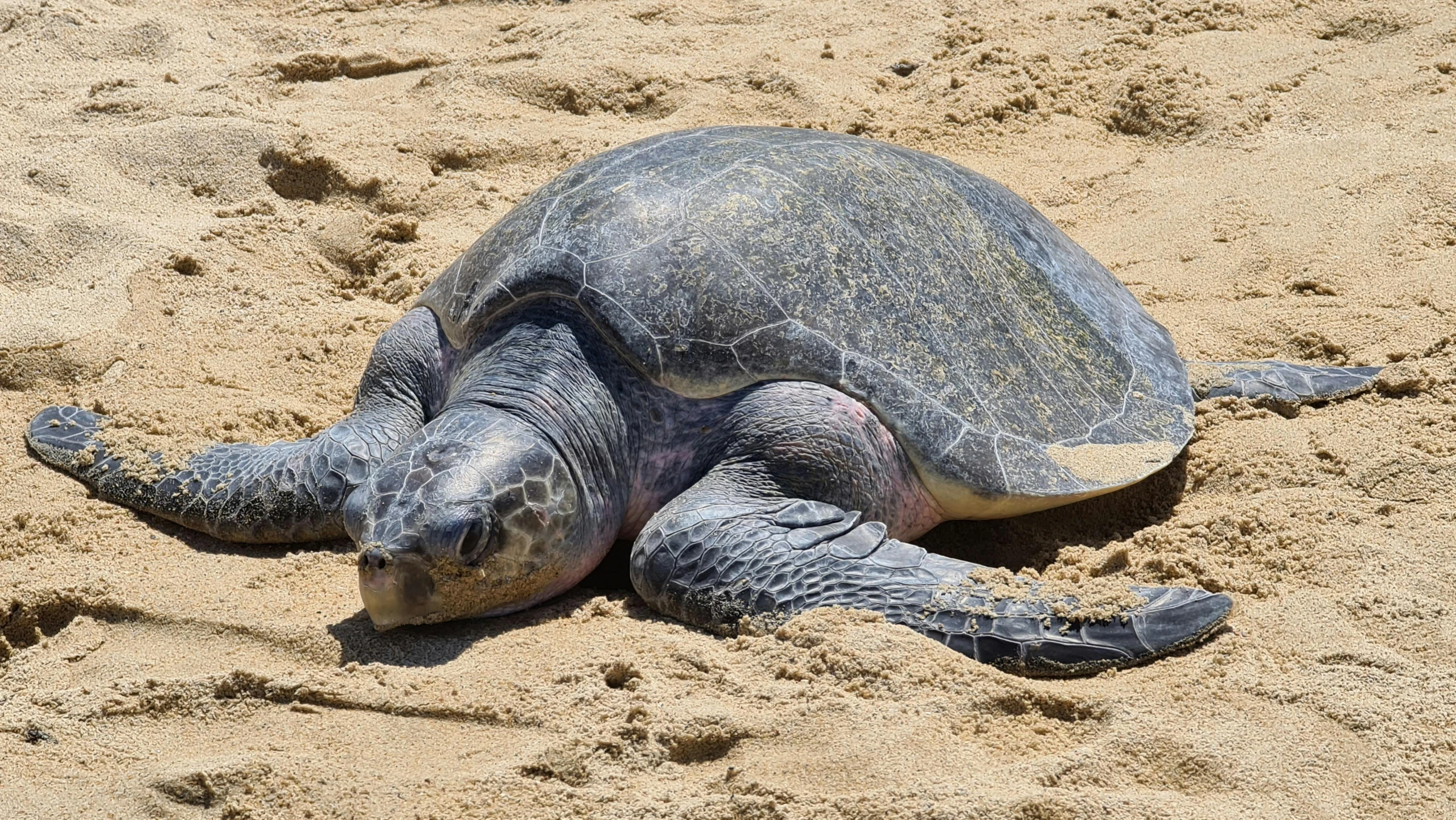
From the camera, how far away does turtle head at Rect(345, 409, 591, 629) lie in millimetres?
2918

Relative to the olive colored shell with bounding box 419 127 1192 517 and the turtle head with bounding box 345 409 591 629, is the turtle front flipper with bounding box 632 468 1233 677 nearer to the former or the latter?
the turtle head with bounding box 345 409 591 629

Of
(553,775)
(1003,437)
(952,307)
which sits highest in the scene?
(952,307)

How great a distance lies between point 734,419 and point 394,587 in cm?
94

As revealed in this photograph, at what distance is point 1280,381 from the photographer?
388 cm

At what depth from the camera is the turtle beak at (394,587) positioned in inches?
113

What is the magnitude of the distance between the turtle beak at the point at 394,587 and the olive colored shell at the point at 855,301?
78cm

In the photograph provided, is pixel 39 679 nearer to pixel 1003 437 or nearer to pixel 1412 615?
pixel 1003 437

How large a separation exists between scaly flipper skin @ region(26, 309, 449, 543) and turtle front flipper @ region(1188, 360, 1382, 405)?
7.80 feet

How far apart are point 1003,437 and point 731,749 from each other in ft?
4.35

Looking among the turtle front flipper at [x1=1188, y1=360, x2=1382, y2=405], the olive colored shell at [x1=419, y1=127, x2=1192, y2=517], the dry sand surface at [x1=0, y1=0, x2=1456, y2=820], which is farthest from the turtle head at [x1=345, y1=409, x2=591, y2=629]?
the turtle front flipper at [x1=1188, y1=360, x2=1382, y2=405]

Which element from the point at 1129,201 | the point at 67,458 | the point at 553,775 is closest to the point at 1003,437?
the point at 553,775

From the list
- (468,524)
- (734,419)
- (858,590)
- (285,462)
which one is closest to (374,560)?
(468,524)

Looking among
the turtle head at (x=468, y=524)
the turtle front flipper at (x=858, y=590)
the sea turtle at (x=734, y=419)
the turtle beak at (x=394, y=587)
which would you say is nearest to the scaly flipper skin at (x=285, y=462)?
the sea turtle at (x=734, y=419)

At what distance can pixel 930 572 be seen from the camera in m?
2.96
